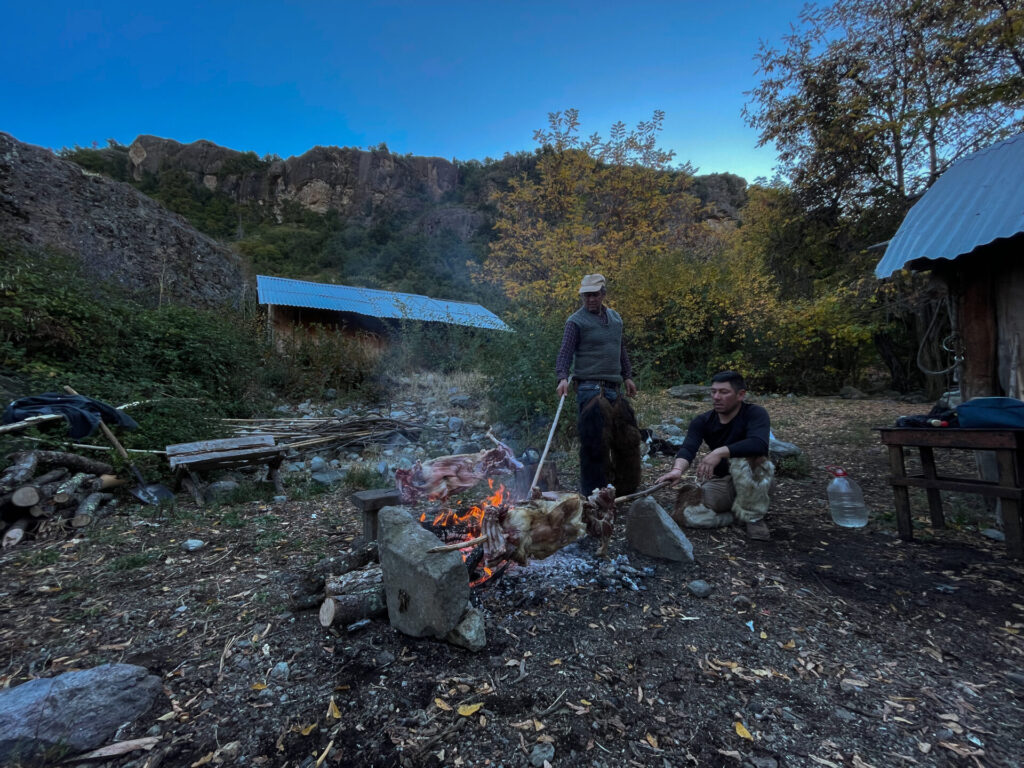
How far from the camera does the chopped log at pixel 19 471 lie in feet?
12.9

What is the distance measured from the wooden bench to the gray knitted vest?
3.85m

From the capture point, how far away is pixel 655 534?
328 centimetres

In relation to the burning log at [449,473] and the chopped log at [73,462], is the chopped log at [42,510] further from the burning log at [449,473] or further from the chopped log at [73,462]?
the burning log at [449,473]

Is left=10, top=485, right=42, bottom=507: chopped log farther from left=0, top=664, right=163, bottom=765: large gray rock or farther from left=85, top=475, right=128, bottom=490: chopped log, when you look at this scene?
left=0, top=664, right=163, bottom=765: large gray rock

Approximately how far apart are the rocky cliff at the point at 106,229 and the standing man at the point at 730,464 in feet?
42.3

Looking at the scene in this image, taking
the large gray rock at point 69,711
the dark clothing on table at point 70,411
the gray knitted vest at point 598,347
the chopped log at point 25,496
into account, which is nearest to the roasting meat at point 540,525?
the gray knitted vest at point 598,347

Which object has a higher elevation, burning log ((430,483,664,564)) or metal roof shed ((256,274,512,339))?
metal roof shed ((256,274,512,339))

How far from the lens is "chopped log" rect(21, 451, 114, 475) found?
4.41 metres

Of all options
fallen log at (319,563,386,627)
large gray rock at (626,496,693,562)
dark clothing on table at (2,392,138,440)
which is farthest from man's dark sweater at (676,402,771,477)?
dark clothing on table at (2,392,138,440)

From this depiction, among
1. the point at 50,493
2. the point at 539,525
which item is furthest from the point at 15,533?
the point at 539,525

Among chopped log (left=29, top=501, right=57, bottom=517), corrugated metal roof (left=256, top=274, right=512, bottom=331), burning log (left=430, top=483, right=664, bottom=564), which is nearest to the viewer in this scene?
burning log (left=430, top=483, right=664, bottom=564)

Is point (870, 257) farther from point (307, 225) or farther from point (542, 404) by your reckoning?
point (307, 225)

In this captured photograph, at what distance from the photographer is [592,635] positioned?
2.42 metres

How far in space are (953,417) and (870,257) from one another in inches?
336
